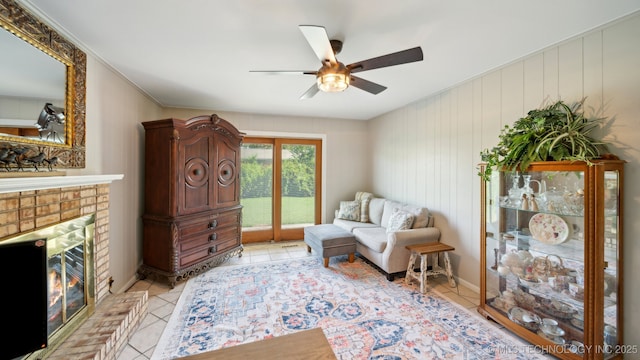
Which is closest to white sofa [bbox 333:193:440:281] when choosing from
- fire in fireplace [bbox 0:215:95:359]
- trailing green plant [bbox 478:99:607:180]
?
trailing green plant [bbox 478:99:607:180]

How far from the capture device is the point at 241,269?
344cm

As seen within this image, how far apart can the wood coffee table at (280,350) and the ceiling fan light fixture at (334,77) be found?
69.3 inches

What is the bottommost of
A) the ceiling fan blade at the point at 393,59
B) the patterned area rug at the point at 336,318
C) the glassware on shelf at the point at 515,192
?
the patterned area rug at the point at 336,318

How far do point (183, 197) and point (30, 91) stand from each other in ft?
5.40

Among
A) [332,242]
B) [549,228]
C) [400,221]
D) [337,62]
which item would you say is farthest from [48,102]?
[549,228]

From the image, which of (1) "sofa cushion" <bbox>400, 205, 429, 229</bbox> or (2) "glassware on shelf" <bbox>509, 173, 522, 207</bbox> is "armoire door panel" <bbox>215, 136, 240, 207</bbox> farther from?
(2) "glassware on shelf" <bbox>509, 173, 522, 207</bbox>

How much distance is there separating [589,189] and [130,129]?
436 cm

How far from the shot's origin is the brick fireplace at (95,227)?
1.43 m

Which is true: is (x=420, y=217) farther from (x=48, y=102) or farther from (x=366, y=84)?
(x=48, y=102)

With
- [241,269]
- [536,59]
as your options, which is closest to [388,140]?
[536,59]

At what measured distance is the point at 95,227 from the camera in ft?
6.97

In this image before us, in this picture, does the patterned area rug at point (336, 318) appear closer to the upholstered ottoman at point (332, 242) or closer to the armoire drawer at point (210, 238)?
the upholstered ottoman at point (332, 242)

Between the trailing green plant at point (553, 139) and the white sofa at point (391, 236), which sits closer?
the trailing green plant at point (553, 139)

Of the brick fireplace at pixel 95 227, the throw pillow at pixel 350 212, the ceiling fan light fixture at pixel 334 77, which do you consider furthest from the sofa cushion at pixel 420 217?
the brick fireplace at pixel 95 227
